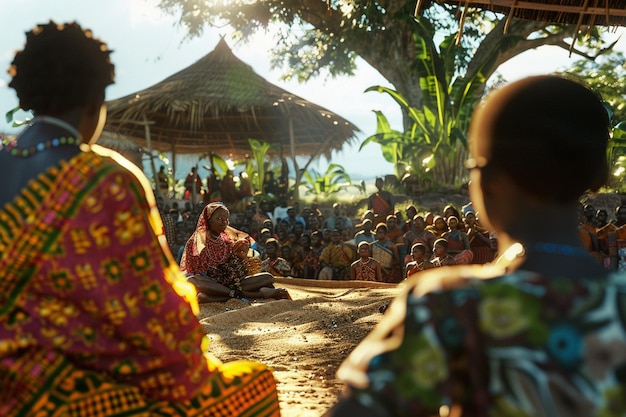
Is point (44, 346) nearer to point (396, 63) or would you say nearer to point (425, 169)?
point (425, 169)

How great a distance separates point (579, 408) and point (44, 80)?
153 centimetres

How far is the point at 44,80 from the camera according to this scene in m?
1.93

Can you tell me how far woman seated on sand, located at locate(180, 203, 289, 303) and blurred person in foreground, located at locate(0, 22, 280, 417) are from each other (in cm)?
563

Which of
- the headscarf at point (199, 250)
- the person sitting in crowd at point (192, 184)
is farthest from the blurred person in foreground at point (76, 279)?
A: the person sitting in crowd at point (192, 184)

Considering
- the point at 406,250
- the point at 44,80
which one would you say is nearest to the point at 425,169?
the point at 406,250

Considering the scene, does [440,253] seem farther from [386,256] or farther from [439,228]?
[439,228]

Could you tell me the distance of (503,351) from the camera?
123cm

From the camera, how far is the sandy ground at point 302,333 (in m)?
3.82

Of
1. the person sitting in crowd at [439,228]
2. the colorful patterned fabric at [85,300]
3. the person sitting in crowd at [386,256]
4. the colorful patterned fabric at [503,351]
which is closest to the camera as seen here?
the colorful patterned fabric at [503,351]

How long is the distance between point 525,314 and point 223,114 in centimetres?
1811

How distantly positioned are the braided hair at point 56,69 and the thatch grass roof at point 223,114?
14.7 m

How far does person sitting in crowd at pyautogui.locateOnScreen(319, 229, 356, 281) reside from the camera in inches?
394

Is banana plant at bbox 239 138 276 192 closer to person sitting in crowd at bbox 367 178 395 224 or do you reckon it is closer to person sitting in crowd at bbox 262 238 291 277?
person sitting in crowd at bbox 367 178 395 224

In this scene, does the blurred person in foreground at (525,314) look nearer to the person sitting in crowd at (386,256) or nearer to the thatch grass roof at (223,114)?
the person sitting in crowd at (386,256)
